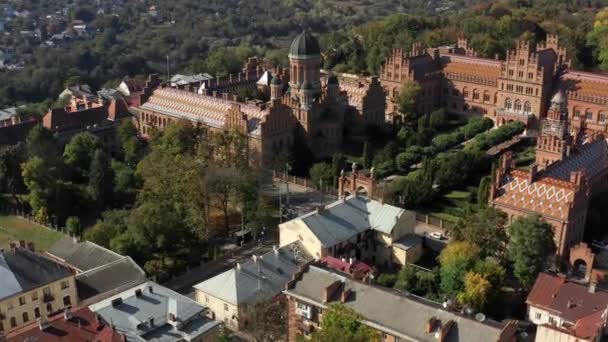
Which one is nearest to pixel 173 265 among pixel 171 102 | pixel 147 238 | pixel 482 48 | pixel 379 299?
pixel 147 238

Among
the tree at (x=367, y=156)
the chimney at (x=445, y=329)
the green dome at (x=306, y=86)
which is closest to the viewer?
the chimney at (x=445, y=329)

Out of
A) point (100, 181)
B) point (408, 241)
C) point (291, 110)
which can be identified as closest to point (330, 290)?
point (408, 241)

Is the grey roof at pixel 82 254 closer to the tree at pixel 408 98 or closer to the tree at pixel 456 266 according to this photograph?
the tree at pixel 456 266

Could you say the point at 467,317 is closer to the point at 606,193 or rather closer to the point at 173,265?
the point at 173,265

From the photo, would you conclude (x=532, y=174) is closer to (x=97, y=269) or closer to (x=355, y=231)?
(x=355, y=231)

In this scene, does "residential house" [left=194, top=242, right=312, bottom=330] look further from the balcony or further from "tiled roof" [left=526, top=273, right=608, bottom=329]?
"tiled roof" [left=526, top=273, right=608, bottom=329]

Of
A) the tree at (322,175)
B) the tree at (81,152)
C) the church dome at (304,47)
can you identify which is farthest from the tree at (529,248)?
the tree at (81,152)
